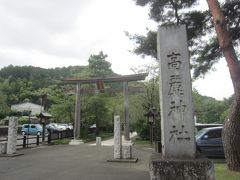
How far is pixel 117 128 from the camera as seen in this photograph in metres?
11.9

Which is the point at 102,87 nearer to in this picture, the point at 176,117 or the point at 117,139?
the point at 117,139

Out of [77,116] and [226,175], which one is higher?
[77,116]

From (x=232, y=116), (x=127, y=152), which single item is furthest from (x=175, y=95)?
(x=127, y=152)

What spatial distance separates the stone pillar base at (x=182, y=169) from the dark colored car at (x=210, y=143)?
358 inches

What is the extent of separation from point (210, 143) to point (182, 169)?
9533 mm

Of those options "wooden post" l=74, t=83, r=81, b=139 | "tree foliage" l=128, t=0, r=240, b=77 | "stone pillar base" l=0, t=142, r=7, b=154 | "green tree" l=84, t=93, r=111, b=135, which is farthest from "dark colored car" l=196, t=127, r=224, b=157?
"green tree" l=84, t=93, r=111, b=135

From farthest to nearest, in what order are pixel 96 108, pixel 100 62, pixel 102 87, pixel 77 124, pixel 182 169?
pixel 100 62 → pixel 96 108 → pixel 102 87 → pixel 77 124 → pixel 182 169

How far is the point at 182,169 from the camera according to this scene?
4273 millimetres

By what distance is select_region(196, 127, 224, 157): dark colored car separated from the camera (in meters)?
12.8

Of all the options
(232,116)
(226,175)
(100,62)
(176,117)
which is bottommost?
(226,175)

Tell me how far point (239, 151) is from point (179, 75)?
463cm

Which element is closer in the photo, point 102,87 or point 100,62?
point 102,87

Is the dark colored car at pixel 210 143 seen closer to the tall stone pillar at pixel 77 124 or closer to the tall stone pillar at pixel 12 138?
the tall stone pillar at pixel 12 138

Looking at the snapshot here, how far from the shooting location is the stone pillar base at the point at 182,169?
4.23 meters
